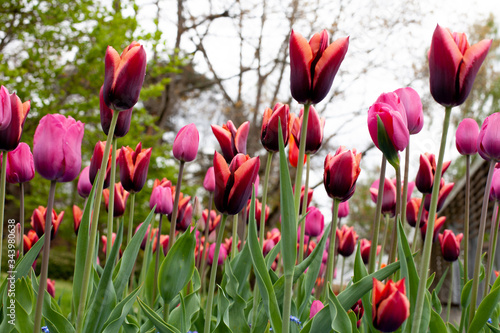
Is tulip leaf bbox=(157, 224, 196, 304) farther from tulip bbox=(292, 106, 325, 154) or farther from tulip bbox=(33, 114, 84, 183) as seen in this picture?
tulip bbox=(292, 106, 325, 154)

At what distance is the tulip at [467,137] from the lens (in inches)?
61.5

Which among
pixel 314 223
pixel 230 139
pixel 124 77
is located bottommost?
pixel 314 223

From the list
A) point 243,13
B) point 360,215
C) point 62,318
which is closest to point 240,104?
point 243,13

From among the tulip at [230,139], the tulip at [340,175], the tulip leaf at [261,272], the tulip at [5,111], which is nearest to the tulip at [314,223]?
the tulip at [230,139]

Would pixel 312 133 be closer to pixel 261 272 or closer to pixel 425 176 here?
pixel 425 176

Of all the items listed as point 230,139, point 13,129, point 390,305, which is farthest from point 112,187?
point 390,305

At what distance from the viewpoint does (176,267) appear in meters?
1.24

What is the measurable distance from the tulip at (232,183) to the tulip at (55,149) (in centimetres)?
33

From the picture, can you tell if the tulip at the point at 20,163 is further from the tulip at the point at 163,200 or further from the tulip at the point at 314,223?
the tulip at the point at 314,223

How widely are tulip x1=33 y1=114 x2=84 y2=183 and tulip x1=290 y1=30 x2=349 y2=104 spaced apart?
1.72 ft

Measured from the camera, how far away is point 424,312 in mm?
1102

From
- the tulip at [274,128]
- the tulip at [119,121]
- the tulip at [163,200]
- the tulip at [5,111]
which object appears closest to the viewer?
the tulip at [5,111]

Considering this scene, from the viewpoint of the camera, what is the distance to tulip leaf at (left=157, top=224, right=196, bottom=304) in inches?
48.3

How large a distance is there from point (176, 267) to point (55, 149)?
434 millimetres
